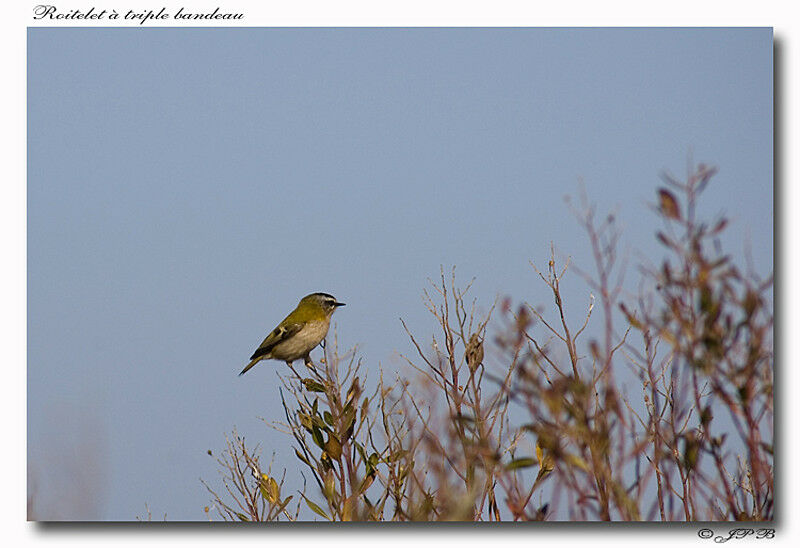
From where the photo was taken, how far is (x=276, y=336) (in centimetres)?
364

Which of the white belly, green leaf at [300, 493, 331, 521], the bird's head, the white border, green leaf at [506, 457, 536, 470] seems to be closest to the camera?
green leaf at [506, 457, 536, 470]

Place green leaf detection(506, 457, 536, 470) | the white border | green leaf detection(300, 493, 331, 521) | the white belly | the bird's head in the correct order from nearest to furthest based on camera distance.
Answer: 1. green leaf detection(506, 457, 536, 470)
2. green leaf detection(300, 493, 331, 521)
3. the white border
4. the bird's head
5. the white belly

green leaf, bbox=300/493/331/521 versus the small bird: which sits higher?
the small bird

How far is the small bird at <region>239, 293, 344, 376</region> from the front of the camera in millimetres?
3508

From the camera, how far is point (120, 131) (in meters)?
3.53

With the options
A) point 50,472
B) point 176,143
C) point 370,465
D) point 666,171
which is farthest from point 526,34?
point 50,472

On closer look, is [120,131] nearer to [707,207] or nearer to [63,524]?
[63,524]

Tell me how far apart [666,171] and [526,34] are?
673mm

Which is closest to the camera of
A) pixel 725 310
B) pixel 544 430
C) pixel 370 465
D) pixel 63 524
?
pixel 544 430

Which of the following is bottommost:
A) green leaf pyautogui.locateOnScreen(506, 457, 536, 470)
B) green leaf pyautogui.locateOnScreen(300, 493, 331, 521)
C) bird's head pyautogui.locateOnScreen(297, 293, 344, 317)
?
green leaf pyautogui.locateOnScreen(300, 493, 331, 521)

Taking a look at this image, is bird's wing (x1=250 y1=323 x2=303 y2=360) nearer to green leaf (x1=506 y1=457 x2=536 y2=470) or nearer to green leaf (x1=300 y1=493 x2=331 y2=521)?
green leaf (x1=300 y1=493 x2=331 y2=521)

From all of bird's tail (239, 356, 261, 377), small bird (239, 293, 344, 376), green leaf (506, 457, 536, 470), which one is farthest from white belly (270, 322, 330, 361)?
green leaf (506, 457, 536, 470)
